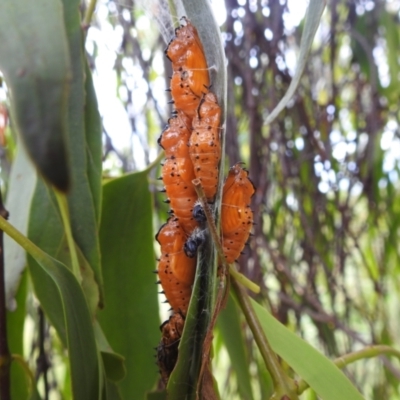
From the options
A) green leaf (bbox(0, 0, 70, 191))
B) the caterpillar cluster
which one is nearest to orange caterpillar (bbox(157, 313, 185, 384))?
the caterpillar cluster

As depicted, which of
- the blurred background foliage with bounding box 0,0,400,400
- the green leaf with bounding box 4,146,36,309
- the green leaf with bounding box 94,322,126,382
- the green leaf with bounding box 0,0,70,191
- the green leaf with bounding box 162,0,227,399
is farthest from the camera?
the blurred background foliage with bounding box 0,0,400,400

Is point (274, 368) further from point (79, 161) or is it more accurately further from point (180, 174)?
point (79, 161)

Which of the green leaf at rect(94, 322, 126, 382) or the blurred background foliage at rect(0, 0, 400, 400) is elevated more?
the blurred background foliage at rect(0, 0, 400, 400)

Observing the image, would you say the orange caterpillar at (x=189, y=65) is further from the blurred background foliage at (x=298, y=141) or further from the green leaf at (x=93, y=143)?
the blurred background foliage at (x=298, y=141)

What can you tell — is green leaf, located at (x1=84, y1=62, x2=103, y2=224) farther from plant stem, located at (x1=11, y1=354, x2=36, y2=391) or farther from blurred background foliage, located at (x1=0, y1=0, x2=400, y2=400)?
blurred background foliage, located at (x1=0, y1=0, x2=400, y2=400)

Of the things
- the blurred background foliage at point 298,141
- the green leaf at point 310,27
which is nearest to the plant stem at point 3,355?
the green leaf at point 310,27

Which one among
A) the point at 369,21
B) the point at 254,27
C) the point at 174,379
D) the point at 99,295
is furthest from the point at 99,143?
the point at 369,21
